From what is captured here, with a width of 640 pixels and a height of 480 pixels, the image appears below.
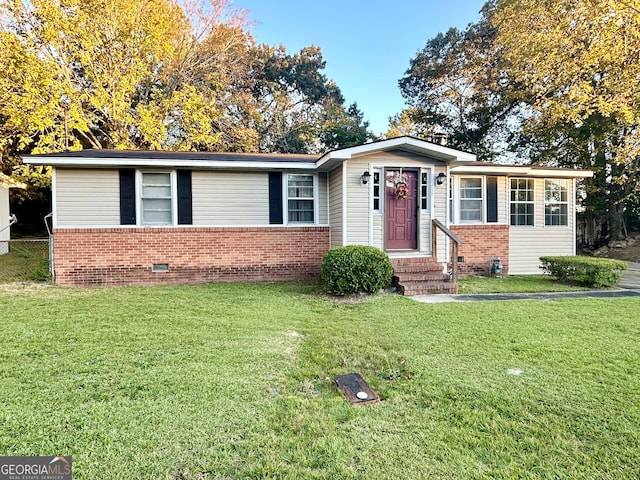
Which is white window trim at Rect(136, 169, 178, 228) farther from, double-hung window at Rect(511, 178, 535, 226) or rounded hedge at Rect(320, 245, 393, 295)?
double-hung window at Rect(511, 178, 535, 226)

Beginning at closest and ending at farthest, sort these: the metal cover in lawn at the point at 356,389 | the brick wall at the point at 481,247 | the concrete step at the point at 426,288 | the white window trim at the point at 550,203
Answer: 1. the metal cover in lawn at the point at 356,389
2. the concrete step at the point at 426,288
3. the brick wall at the point at 481,247
4. the white window trim at the point at 550,203

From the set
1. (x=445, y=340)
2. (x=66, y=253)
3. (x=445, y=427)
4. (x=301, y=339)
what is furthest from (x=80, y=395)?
(x=66, y=253)

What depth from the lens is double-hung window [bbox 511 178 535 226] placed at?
1018 centimetres

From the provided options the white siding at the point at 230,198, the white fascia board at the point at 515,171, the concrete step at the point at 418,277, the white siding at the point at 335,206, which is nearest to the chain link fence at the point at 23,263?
the white siding at the point at 230,198

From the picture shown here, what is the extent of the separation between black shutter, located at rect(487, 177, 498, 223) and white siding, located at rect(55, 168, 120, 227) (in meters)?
9.41

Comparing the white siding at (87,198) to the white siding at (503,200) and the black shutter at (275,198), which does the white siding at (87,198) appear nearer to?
the black shutter at (275,198)

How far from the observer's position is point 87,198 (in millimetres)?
7922

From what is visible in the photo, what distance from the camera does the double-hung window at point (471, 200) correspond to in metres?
9.73

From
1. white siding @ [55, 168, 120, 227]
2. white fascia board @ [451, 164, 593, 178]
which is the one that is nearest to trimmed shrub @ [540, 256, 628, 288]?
white fascia board @ [451, 164, 593, 178]

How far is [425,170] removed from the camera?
27.3 feet

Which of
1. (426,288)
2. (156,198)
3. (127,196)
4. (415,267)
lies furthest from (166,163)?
(426,288)

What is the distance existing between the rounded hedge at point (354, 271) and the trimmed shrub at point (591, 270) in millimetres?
4711

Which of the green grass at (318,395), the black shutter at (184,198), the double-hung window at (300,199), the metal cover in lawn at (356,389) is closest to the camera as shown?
the green grass at (318,395)

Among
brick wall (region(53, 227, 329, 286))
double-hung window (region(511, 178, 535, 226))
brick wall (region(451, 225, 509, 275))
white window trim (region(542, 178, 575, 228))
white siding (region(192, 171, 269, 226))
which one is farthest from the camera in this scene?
white window trim (region(542, 178, 575, 228))
